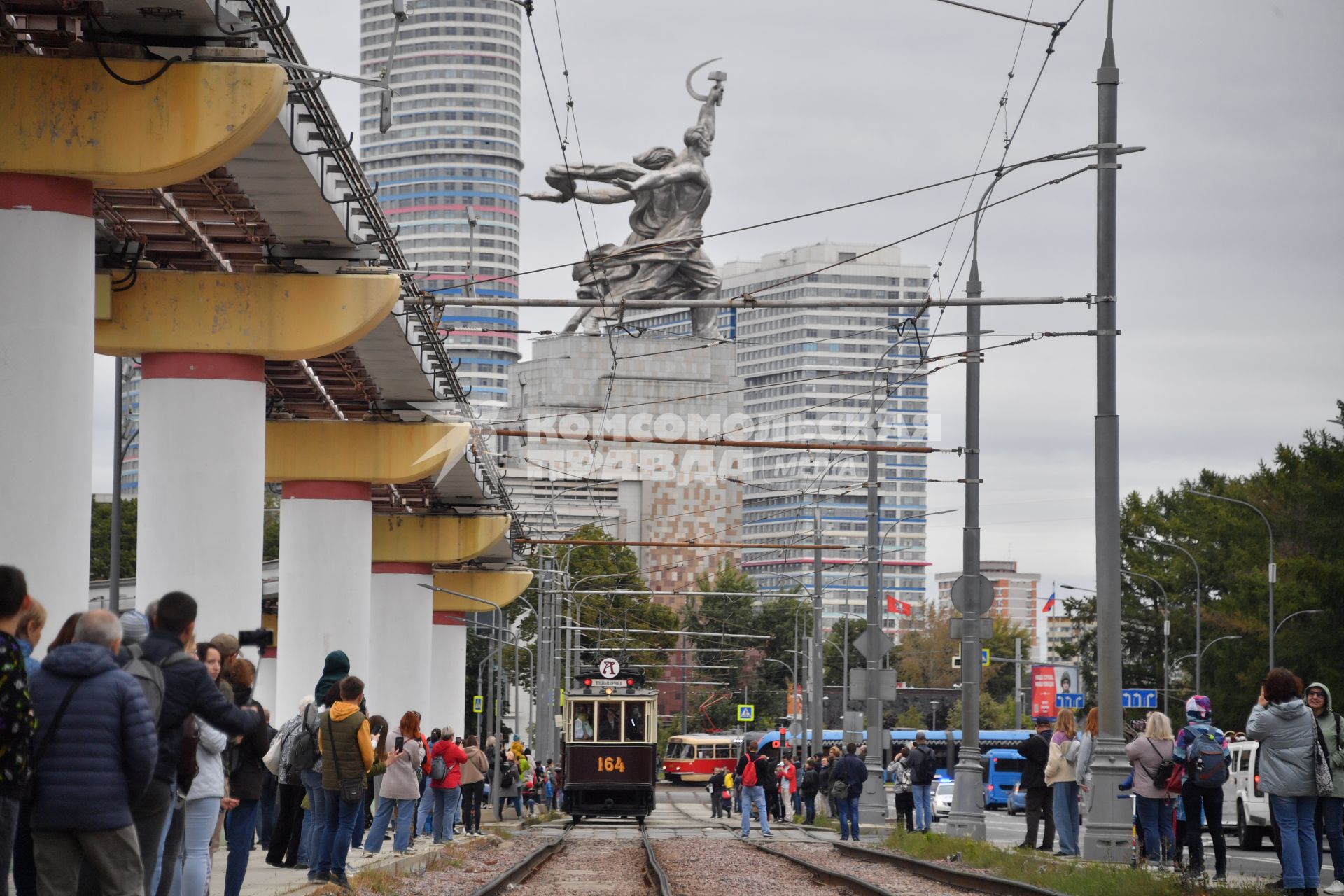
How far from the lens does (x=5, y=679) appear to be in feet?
24.2

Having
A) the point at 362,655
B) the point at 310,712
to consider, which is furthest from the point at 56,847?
the point at 362,655

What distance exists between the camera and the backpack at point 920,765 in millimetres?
29922

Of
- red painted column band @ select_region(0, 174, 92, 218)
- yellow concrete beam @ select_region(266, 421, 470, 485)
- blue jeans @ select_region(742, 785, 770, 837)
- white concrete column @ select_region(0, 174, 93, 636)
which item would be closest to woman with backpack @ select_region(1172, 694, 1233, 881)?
white concrete column @ select_region(0, 174, 93, 636)

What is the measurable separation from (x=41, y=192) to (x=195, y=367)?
20.1ft

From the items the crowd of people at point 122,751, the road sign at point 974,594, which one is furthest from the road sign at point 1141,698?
the crowd of people at point 122,751

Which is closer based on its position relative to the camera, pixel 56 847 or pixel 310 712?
pixel 56 847

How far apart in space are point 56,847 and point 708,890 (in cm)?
1112

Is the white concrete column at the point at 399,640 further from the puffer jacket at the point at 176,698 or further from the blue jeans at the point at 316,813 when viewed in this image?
the puffer jacket at the point at 176,698

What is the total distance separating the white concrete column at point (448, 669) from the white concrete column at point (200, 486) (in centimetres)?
3185

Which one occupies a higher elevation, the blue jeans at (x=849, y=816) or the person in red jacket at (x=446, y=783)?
the person in red jacket at (x=446, y=783)

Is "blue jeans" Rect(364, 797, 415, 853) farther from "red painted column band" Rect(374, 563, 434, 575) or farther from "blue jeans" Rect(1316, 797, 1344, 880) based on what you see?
"red painted column band" Rect(374, 563, 434, 575)

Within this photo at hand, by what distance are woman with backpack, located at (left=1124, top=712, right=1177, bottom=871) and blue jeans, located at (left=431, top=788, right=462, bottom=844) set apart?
10184 mm

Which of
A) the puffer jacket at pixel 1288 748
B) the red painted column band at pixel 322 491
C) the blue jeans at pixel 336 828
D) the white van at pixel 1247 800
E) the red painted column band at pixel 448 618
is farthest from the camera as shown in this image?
the red painted column band at pixel 448 618

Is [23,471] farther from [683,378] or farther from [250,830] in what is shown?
[683,378]
